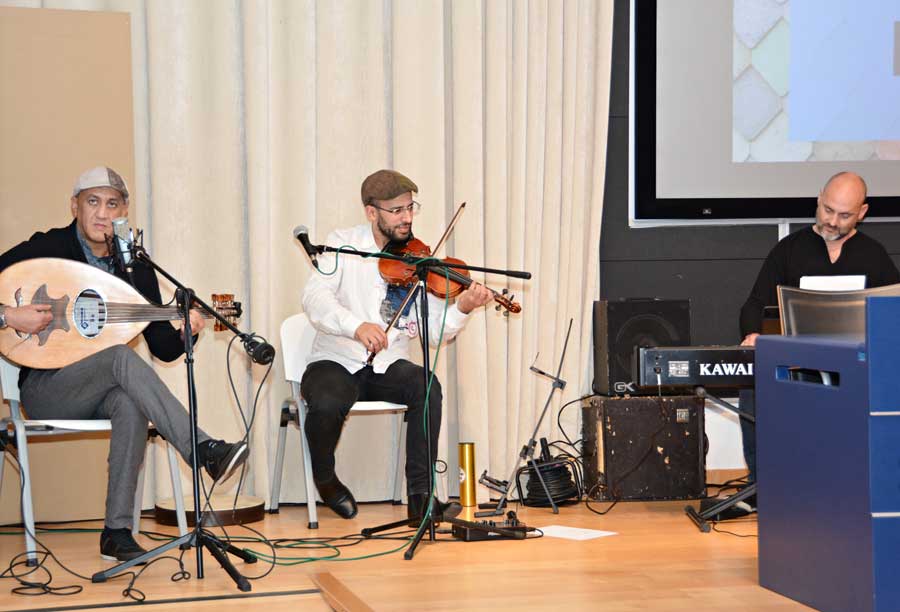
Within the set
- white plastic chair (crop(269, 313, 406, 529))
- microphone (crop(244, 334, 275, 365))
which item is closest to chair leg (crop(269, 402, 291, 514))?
white plastic chair (crop(269, 313, 406, 529))

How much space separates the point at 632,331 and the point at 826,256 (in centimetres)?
78

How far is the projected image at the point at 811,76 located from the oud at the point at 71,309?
263 cm

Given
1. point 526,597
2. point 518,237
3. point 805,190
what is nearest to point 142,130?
point 518,237

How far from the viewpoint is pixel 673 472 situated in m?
4.08

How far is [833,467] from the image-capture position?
2342 millimetres

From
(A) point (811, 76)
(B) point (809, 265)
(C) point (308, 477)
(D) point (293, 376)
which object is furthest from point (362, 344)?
(A) point (811, 76)

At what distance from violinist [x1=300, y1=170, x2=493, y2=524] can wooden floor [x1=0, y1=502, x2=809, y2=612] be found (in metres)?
0.31

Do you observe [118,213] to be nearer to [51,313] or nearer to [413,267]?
[51,313]

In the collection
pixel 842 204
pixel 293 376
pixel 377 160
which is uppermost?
pixel 377 160

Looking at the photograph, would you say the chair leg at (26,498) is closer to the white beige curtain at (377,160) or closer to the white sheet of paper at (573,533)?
the white beige curtain at (377,160)

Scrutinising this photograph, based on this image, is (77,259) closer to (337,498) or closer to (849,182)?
(337,498)

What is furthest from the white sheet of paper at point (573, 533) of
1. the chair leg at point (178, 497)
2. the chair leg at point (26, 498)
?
the chair leg at point (26, 498)

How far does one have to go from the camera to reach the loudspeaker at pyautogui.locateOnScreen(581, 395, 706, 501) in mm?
4051

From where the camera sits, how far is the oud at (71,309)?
3.08 m
